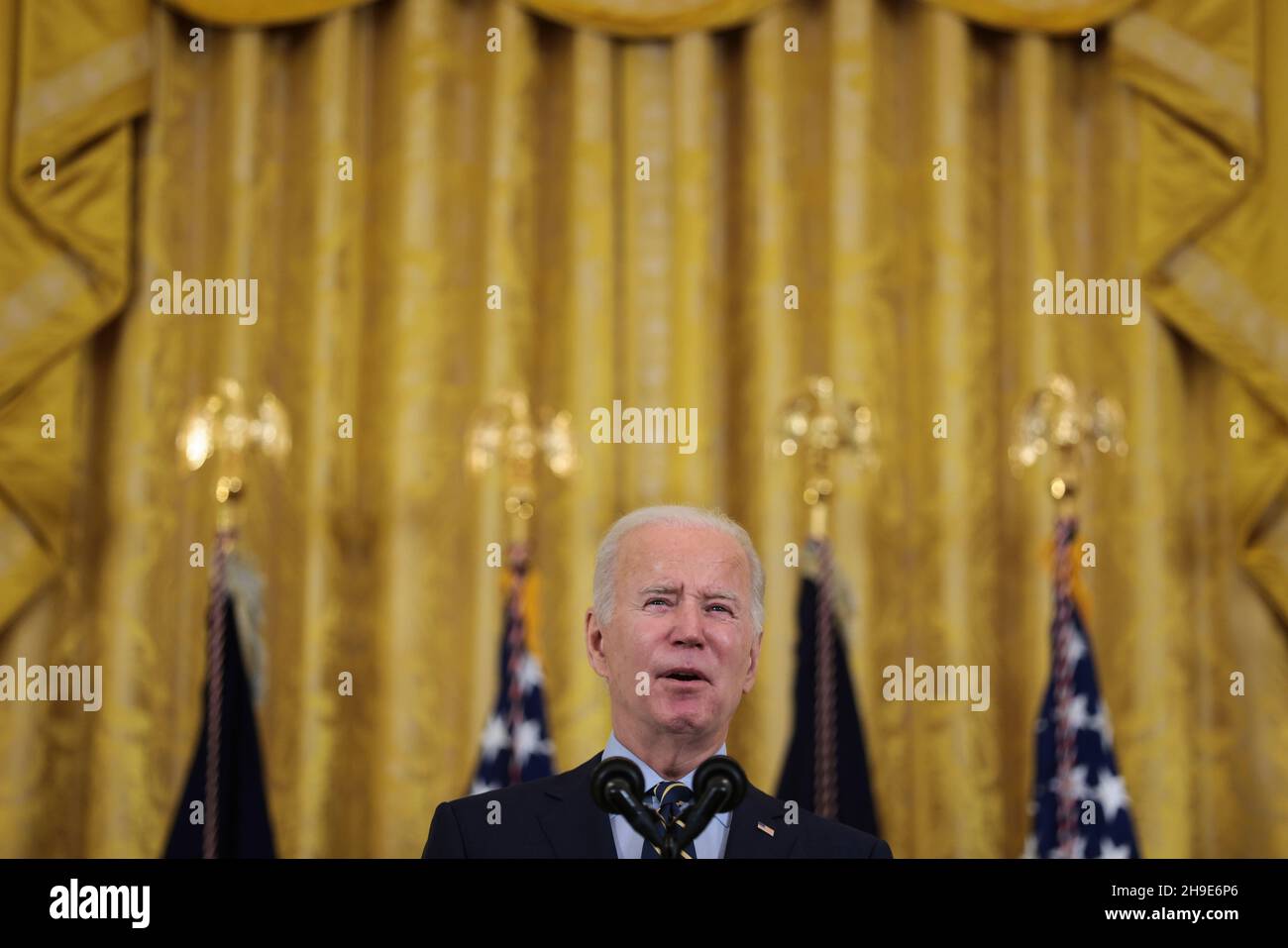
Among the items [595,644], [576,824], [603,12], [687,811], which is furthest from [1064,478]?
[687,811]

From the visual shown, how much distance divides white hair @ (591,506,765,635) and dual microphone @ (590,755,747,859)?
0.72 meters

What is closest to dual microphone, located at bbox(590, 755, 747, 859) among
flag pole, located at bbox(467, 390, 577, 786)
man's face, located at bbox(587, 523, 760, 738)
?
man's face, located at bbox(587, 523, 760, 738)

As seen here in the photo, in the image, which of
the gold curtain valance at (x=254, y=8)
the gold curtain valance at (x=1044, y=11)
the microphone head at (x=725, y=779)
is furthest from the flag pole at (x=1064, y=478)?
the microphone head at (x=725, y=779)

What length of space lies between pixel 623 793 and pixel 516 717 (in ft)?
12.7

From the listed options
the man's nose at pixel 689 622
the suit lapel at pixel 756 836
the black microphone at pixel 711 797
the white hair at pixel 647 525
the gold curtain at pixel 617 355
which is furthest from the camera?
the gold curtain at pixel 617 355

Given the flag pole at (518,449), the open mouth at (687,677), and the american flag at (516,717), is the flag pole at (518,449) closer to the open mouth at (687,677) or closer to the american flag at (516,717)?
the american flag at (516,717)

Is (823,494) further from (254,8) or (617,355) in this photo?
(254,8)

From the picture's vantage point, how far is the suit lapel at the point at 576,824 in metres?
2.03

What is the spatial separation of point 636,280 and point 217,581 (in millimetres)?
2043

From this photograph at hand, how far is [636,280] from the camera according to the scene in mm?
5961

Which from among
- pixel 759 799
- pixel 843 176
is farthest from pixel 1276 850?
pixel 759 799

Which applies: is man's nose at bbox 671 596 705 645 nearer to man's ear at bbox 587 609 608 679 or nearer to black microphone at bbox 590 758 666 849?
man's ear at bbox 587 609 608 679

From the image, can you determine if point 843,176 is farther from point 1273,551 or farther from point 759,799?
point 759,799

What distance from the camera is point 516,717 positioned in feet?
17.4
